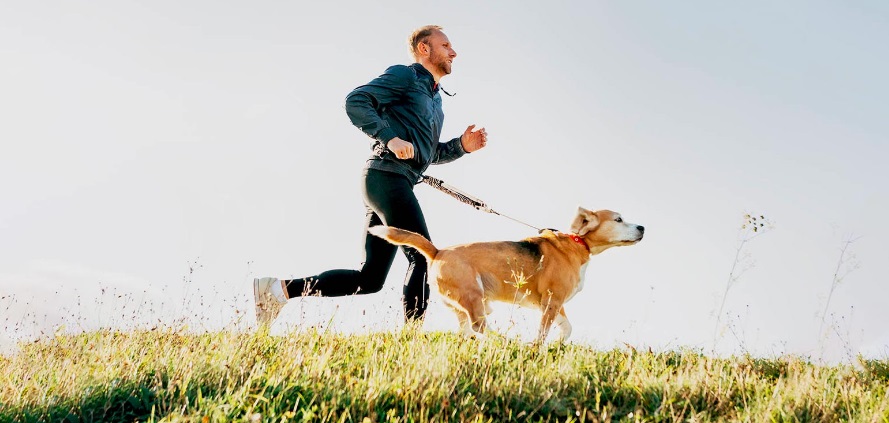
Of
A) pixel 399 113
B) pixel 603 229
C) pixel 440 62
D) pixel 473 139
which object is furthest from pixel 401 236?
pixel 603 229

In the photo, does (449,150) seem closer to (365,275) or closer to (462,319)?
(365,275)

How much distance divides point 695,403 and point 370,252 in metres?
2.99

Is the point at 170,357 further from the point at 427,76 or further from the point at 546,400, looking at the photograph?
the point at 427,76

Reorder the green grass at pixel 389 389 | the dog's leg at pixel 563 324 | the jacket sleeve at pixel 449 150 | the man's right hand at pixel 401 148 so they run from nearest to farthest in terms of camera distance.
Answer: the green grass at pixel 389 389, the man's right hand at pixel 401 148, the dog's leg at pixel 563 324, the jacket sleeve at pixel 449 150


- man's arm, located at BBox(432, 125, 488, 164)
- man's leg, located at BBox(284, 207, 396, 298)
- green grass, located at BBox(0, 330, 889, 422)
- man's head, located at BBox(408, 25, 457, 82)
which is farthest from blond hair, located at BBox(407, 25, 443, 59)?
green grass, located at BBox(0, 330, 889, 422)

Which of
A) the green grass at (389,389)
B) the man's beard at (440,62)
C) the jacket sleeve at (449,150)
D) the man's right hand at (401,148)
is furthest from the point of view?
the jacket sleeve at (449,150)

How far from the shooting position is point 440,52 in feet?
21.7

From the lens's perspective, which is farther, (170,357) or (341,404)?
(170,357)

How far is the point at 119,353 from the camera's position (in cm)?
504

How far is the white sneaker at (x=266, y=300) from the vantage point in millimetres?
6332

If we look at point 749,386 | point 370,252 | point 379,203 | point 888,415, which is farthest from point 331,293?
point 888,415

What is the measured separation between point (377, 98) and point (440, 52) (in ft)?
2.62

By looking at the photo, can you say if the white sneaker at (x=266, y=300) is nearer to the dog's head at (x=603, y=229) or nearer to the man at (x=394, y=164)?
the man at (x=394, y=164)

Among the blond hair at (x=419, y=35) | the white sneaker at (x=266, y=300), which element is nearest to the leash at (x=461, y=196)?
the blond hair at (x=419, y=35)
